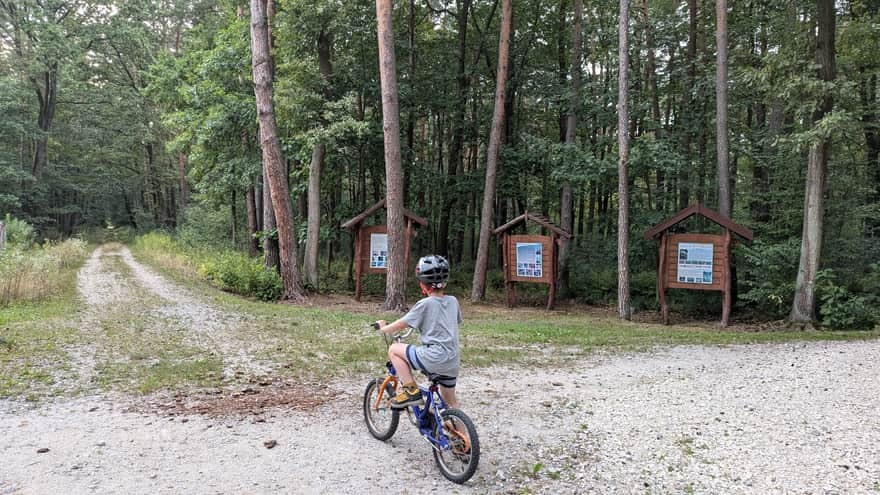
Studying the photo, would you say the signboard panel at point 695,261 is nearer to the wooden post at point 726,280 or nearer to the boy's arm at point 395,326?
the wooden post at point 726,280

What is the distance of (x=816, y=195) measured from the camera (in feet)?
38.1

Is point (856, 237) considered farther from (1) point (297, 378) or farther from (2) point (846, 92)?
(1) point (297, 378)

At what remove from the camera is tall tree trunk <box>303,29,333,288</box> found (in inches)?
647

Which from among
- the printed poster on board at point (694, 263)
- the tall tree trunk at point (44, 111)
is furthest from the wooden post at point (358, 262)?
the tall tree trunk at point (44, 111)

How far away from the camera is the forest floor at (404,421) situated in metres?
3.81

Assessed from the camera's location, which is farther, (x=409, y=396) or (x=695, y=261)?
(x=695, y=261)

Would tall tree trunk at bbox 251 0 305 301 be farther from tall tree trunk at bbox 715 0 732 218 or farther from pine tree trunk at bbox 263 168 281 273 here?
tall tree trunk at bbox 715 0 732 218

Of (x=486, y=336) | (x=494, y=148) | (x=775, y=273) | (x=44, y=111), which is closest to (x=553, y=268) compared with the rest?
(x=494, y=148)

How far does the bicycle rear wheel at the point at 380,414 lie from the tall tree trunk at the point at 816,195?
1127 cm

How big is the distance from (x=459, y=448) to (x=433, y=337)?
32.3 inches

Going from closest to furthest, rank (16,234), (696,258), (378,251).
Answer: (696,258) → (378,251) → (16,234)

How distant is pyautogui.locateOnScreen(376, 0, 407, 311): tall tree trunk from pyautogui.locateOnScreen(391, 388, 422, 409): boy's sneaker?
9147 mm

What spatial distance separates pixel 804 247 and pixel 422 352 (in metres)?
11.9

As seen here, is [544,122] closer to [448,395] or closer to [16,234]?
[16,234]
